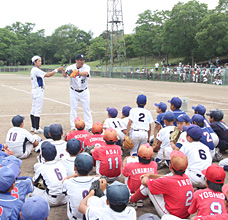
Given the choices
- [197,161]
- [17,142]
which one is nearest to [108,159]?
[197,161]

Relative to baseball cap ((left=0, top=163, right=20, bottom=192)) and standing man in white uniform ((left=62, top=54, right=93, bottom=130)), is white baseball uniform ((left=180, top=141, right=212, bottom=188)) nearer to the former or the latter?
baseball cap ((left=0, top=163, right=20, bottom=192))

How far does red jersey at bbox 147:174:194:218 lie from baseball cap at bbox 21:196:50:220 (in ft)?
4.93

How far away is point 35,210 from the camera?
104 inches

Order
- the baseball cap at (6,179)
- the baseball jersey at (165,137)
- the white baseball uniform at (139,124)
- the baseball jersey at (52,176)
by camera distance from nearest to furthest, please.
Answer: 1. the baseball cap at (6,179)
2. the baseball jersey at (52,176)
3. the baseball jersey at (165,137)
4. the white baseball uniform at (139,124)

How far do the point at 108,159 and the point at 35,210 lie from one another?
2238 millimetres

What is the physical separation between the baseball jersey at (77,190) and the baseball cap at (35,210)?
35.8 inches

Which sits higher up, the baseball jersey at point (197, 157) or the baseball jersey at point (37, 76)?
the baseball jersey at point (37, 76)

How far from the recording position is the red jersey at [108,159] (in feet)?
15.7

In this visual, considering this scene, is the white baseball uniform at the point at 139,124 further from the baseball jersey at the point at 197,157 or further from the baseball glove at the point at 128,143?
the baseball jersey at the point at 197,157

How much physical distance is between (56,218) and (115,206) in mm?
1492

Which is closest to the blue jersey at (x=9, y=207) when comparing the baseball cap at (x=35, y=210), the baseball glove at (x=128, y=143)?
the baseball cap at (x=35, y=210)

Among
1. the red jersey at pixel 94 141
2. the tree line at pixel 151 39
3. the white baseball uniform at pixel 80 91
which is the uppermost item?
the tree line at pixel 151 39

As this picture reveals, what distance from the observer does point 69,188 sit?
12.0ft

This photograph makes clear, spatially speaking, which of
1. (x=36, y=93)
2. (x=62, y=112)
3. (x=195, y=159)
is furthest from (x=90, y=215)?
(x=62, y=112)
